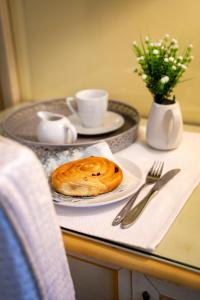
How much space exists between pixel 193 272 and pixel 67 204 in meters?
0.24

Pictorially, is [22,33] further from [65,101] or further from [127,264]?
[127,264]

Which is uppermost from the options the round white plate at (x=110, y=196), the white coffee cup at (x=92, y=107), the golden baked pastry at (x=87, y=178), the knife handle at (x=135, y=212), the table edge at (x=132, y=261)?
the white coffee cup at (x=92, y=107)

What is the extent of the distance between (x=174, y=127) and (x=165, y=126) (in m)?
0.02

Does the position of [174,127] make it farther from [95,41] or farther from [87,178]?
[95,41]

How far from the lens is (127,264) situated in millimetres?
537

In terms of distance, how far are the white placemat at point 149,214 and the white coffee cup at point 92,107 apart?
0.18 metres

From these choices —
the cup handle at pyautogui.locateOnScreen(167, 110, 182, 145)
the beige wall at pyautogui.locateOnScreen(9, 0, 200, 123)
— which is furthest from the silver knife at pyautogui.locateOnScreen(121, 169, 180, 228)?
the beige wall at pyautogui.locateOnScreen(9, 0, 200, 123)

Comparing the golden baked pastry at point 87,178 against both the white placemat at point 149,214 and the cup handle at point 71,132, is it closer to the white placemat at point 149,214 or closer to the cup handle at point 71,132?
the white placemat at point 149,214

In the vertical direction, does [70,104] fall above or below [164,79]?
below

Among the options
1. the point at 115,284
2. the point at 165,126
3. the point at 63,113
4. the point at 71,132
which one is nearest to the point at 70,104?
the point at 63,113

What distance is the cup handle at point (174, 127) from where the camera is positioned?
812 mm

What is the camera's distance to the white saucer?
927 mm

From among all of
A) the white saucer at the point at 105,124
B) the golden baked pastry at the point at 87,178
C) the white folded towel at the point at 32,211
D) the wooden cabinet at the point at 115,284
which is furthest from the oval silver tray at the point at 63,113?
the white folded towel at the point at 32,211

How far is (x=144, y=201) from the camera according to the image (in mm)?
640
